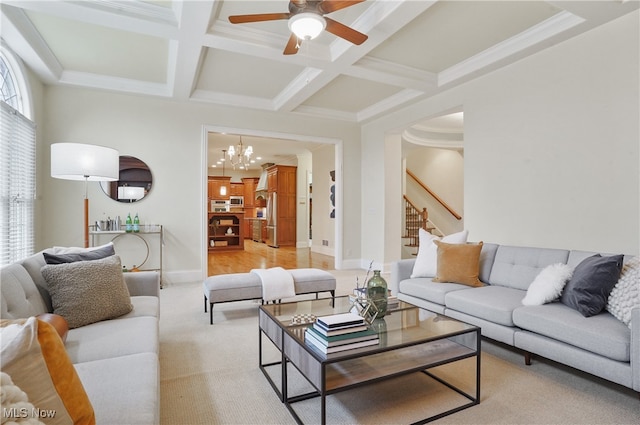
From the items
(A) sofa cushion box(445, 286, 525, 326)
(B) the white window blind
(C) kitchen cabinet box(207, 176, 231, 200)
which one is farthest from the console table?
(C) kitchen cabinet box(207, 176, 231, 200)

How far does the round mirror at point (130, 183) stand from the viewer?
16.1 ft

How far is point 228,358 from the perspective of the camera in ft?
8.34

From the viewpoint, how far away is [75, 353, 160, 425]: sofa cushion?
1.14 metres

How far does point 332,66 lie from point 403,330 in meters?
3.11

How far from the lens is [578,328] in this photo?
6.69 ft

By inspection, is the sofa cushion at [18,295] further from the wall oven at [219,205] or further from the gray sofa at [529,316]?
the wall oven at [219,205]

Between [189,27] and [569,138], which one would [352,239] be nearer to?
[569,138]

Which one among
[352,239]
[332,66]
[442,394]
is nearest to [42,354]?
[442,394]

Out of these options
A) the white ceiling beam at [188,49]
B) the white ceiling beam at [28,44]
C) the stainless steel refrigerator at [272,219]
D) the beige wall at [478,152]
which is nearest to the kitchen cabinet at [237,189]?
the stainless steel refrigerator at [272,219]

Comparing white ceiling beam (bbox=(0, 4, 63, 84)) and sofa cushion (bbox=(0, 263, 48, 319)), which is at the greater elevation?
white ceiling beam (bbox=(0, 4, 63, 84))

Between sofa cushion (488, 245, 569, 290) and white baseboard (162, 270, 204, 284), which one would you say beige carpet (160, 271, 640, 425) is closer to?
sofa cushion (488, 245, 569, 290)

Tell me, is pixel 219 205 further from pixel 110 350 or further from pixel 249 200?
pixel 110 350

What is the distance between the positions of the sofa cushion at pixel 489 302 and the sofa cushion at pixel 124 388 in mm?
2236

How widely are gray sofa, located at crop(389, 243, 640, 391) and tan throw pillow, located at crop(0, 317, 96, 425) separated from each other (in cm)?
242
